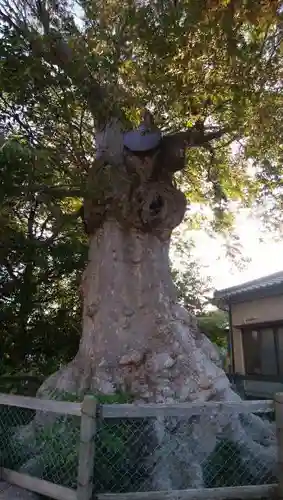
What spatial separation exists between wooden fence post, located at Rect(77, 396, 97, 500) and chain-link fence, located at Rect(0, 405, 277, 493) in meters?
0.10

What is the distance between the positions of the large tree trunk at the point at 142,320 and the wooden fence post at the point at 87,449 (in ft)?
6.16

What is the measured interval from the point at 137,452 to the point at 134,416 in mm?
1058

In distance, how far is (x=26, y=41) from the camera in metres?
7.07

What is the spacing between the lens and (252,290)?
1371 centimetres

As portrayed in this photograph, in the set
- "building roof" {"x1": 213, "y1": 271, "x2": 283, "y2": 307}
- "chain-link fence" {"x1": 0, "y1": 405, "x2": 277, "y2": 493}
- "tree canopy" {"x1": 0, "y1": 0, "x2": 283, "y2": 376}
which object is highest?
"tree canopy" {"x1": 0, "y1": 0, "x2": 283, "y2": 376}

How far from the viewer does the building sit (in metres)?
13.1

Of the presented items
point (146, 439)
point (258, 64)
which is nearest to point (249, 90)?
point (258, 64)

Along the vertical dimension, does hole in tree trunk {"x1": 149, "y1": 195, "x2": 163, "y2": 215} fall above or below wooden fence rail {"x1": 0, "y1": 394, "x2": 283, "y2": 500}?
above

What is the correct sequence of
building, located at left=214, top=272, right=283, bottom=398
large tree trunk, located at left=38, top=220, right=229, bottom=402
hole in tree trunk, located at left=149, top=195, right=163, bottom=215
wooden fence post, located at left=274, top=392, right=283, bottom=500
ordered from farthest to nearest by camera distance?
building, located at left=214, top=272, right=283, bottom=398
hole in tree trunk, located at left=149, top=195, right=163, bottom=215
large tree trunk, located at left=38, top=220, right=229, bottom=402
wooden fence post, located at left=274, top=392, right=283, bottom=500

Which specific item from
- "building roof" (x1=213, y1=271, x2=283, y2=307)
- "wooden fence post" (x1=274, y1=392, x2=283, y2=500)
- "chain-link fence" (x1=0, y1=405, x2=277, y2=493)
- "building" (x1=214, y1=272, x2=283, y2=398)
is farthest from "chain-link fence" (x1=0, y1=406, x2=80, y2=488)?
"building roof" (x1=213, y1=271, x2=283, y2=307)

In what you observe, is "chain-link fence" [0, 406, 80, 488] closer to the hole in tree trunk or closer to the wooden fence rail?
the wooden fence rail

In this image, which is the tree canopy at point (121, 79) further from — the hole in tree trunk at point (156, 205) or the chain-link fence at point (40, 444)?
the chain-link fence at point (40, 444)

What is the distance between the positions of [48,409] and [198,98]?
4.89 m

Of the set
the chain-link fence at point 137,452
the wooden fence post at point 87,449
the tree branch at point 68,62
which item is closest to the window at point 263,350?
the chain-link fence at point 137,452
